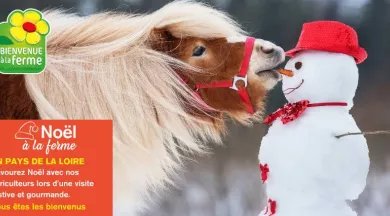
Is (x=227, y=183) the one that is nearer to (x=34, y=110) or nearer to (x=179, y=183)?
(x=179, y=183)

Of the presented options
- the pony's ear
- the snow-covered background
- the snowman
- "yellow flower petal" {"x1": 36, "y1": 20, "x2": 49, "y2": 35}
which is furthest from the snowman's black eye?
"yellow flower petal" {"x1": 36, "y1": 20, "x2": 49, "y2": 35}

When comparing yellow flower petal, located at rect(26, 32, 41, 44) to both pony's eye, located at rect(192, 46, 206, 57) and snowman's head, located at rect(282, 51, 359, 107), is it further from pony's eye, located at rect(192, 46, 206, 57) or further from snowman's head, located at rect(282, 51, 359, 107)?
snowman's head, located at rect(282, 51, 359, 107)

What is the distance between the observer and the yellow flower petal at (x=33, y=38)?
99cm

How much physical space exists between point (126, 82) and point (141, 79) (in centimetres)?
2

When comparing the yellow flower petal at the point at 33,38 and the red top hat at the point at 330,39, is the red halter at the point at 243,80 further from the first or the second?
the yellow flower petal at the point at 33,38

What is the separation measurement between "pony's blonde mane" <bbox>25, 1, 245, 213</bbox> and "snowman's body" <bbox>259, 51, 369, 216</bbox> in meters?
0.16

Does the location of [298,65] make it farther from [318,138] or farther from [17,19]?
[17,19]

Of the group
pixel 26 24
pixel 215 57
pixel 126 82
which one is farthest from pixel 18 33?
pixel 215 57

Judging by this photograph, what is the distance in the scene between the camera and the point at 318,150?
0.88m

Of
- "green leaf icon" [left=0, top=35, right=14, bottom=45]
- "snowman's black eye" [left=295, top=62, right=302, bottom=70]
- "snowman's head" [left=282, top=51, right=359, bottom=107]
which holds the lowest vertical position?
"snowman's head" [left=282, top=51, right=359, bottom=107]

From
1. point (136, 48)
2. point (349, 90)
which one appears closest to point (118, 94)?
point (136, 48)

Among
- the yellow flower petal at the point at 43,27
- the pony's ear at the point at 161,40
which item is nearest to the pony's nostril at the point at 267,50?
the pony's ear at the point at 161,40

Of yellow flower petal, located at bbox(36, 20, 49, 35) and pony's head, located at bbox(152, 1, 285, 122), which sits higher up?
yellow flower petal, located at bbox(36, 20, 49, 35)

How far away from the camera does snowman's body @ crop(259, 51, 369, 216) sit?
2.87 feet
